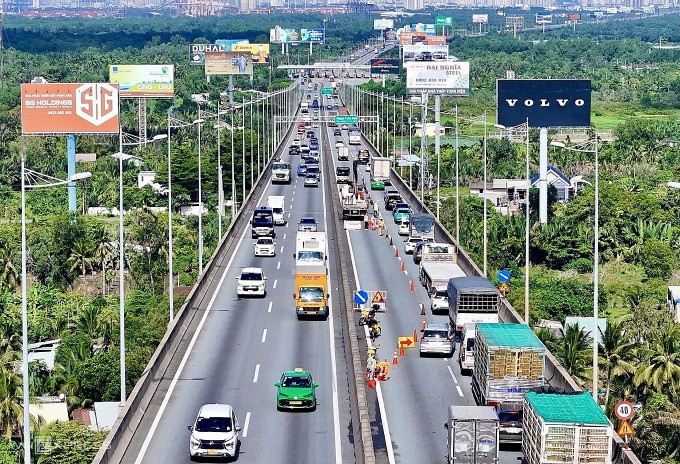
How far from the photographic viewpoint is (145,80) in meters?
182

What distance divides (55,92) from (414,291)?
56.3 meters

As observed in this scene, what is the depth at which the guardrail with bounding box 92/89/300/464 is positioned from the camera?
44344 mm

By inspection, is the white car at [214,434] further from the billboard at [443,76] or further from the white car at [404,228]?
the billboard at [443,76]

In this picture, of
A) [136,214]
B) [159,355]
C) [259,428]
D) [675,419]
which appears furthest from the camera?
[136,214]

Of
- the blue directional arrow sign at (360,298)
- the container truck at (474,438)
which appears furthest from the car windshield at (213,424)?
the blue directional arrow sign at (360,298)

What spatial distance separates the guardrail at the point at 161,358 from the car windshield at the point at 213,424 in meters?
2.64

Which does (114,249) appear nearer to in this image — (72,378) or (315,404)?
(72,378)

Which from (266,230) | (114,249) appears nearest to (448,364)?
(266,230)

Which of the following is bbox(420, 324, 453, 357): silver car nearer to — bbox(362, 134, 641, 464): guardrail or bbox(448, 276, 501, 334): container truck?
bbox(448, 276, 501, 334): container truck

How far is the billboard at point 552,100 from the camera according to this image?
122375 mm

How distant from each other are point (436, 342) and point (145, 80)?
12754cm

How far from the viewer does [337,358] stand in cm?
6059

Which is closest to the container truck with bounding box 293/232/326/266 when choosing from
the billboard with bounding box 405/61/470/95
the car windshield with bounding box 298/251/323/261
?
the car windshield with bounding box 298/251/323/261

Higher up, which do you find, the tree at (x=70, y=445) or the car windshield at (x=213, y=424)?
the car windshield at (x=213, y=424)
